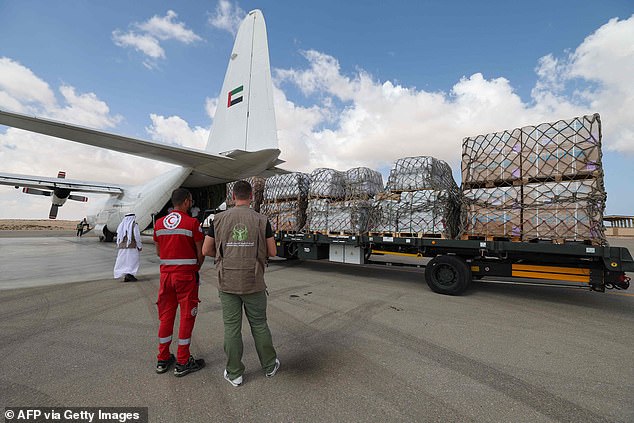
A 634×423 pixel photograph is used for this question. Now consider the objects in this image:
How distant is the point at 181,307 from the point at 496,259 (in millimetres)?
6216

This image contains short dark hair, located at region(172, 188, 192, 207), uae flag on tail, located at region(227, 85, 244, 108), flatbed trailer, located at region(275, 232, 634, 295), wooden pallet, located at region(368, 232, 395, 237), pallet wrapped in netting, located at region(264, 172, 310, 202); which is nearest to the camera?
short dark hair, located at region(172, 188, 192, 207)

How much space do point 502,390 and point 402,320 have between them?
1989mm

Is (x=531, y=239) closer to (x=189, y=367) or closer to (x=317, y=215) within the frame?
(x=317, y=215)

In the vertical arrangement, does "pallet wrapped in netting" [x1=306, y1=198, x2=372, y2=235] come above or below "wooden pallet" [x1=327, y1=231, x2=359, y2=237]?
above

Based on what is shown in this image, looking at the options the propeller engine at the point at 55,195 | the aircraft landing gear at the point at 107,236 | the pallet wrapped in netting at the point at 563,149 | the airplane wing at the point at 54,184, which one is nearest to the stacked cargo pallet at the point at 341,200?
the pallet wrapped in netting at the point at 563,149

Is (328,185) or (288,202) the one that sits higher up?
(328,185)

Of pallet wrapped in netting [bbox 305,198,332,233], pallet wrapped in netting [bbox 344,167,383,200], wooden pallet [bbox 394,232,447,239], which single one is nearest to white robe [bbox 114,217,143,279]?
pallet wrapped in netting [bbox 305,198,332,233]

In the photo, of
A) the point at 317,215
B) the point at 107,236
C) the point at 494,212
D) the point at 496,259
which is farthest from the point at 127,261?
the point at 107,236

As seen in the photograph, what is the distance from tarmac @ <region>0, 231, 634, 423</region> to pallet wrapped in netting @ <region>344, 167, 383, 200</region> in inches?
118

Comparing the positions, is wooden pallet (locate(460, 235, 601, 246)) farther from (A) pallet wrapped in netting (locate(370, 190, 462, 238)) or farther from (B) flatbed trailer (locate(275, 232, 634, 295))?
(A) pallet wrapped in netting (locate(370, 190, 462, 238))

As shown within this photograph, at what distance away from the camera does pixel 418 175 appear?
22.8 feet

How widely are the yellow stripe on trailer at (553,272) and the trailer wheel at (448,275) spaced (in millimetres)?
937

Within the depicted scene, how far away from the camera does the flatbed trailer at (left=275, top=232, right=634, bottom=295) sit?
5.12 m

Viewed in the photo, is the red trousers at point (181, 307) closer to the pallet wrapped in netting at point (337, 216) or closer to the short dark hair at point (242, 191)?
the short dark hair at point (242, 191)
